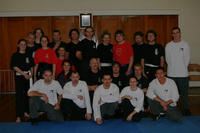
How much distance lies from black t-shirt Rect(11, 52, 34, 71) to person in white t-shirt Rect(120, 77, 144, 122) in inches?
68.7

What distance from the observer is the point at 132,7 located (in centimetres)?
578

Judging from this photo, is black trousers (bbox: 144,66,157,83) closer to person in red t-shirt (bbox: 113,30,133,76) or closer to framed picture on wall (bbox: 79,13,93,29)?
person in red t-shirt (bbox: 113,30,133,76)

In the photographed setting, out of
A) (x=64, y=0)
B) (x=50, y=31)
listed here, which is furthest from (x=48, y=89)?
(x=64, y=0)

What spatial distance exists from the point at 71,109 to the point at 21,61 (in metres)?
1.21

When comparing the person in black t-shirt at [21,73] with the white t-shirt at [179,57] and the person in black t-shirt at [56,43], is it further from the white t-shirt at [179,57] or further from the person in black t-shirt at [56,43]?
the white t-shirt at [179,57]

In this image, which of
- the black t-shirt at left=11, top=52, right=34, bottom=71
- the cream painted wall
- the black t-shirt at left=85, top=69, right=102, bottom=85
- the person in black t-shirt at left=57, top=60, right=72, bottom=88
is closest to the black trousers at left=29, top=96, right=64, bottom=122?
the person in black t-shirt at left=57, top=60, right=72, bottom=88

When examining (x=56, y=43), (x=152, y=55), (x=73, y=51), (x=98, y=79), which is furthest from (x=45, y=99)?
Answer: (x=152, y=55)

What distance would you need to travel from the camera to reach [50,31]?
19.1 feet

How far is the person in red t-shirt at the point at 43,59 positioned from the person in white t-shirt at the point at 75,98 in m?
0.52

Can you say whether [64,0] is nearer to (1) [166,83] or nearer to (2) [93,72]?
(2) [93,72]

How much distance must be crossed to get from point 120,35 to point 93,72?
89cm

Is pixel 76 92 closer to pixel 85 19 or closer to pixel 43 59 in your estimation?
pixel 43 59

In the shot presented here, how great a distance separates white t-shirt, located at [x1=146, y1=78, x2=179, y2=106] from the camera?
10.2 feet

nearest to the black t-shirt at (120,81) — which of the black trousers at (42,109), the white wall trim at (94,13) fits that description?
the black trousers at (42,109)
